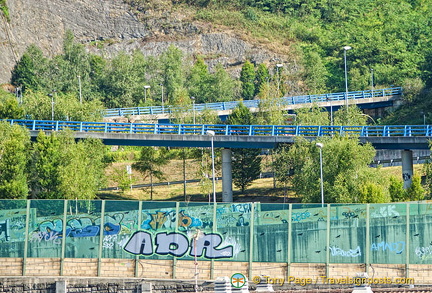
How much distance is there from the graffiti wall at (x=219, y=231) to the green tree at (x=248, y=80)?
354 feet

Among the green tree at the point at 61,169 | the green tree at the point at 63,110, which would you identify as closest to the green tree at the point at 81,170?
the green tree at the point at 61,169

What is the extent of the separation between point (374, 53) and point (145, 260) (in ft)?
383

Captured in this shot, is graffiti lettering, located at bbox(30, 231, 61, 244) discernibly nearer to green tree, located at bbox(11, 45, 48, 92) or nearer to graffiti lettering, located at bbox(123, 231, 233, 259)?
graffiti lettering, located at bbox(123, 231, 233, 259)

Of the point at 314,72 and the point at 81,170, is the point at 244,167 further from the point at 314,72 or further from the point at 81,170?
the point at 314,72

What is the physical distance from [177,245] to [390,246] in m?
11.1

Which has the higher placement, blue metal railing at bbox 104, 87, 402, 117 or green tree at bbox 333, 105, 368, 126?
blue metal railing at bbox 104, 87, 402, 117

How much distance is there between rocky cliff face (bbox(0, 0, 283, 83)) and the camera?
546 feet

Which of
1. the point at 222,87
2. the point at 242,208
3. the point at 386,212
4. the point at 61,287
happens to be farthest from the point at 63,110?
the point at 386,212

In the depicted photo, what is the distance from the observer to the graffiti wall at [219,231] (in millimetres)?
47188

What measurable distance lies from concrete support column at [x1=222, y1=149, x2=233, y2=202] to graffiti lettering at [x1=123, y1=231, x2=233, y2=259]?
44511 mm

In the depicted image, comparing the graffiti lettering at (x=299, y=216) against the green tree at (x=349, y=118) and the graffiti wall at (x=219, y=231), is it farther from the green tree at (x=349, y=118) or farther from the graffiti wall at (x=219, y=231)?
the green tree at (x=349, y=118)

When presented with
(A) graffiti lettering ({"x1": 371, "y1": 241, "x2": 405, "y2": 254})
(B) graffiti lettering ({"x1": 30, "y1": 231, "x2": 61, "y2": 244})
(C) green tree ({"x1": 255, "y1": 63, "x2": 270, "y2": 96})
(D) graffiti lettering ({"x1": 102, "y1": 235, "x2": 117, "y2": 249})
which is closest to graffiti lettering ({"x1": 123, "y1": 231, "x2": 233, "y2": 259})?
(D) graffiti lettering ({"x1": 102, "y1": 235, "x2": 117, "y2": 249})

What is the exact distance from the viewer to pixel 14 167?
81.8 m

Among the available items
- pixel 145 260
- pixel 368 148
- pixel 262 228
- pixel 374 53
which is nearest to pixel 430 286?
pixel 262 228
